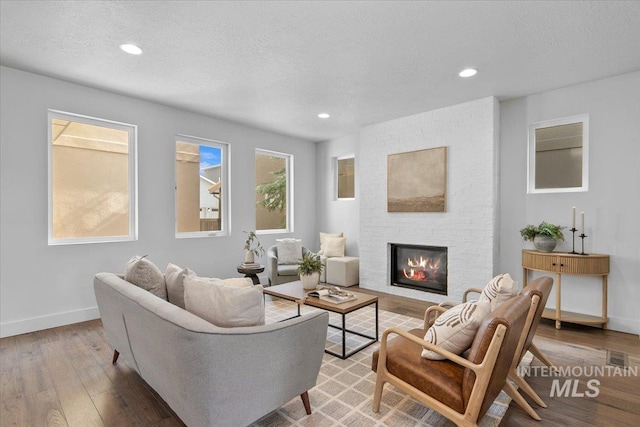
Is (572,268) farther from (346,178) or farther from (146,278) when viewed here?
(146,278)

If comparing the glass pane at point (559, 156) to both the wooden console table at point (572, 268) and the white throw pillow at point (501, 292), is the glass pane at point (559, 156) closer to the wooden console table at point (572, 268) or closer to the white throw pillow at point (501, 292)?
the wooden console table at point (572, 268)

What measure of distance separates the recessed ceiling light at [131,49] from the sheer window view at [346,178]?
4.06m

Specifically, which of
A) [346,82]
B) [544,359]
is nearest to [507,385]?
[544,359]

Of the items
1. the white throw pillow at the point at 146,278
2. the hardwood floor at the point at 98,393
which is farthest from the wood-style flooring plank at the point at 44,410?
the white throw pillow at the point at 146,278

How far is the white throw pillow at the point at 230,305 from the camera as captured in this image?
5.67 feet

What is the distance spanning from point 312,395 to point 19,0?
135 inches

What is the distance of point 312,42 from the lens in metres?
2.76

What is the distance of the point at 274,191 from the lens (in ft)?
20.2

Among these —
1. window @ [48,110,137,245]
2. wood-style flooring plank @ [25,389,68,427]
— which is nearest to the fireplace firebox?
window @ [48,110,137,245]

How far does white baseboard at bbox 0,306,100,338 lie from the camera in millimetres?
3293

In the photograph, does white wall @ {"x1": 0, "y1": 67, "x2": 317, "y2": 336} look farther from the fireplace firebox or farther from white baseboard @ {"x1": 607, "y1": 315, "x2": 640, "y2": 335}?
white baseboard @ {"x1": 607, "y1": 315, "x2": 640, "y2": 335}

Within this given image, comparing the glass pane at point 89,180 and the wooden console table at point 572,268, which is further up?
the glass pane at point 89,180

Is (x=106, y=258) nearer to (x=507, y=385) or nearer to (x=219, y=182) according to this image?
(x=219, y=182)

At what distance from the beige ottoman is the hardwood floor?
3.07 meters
